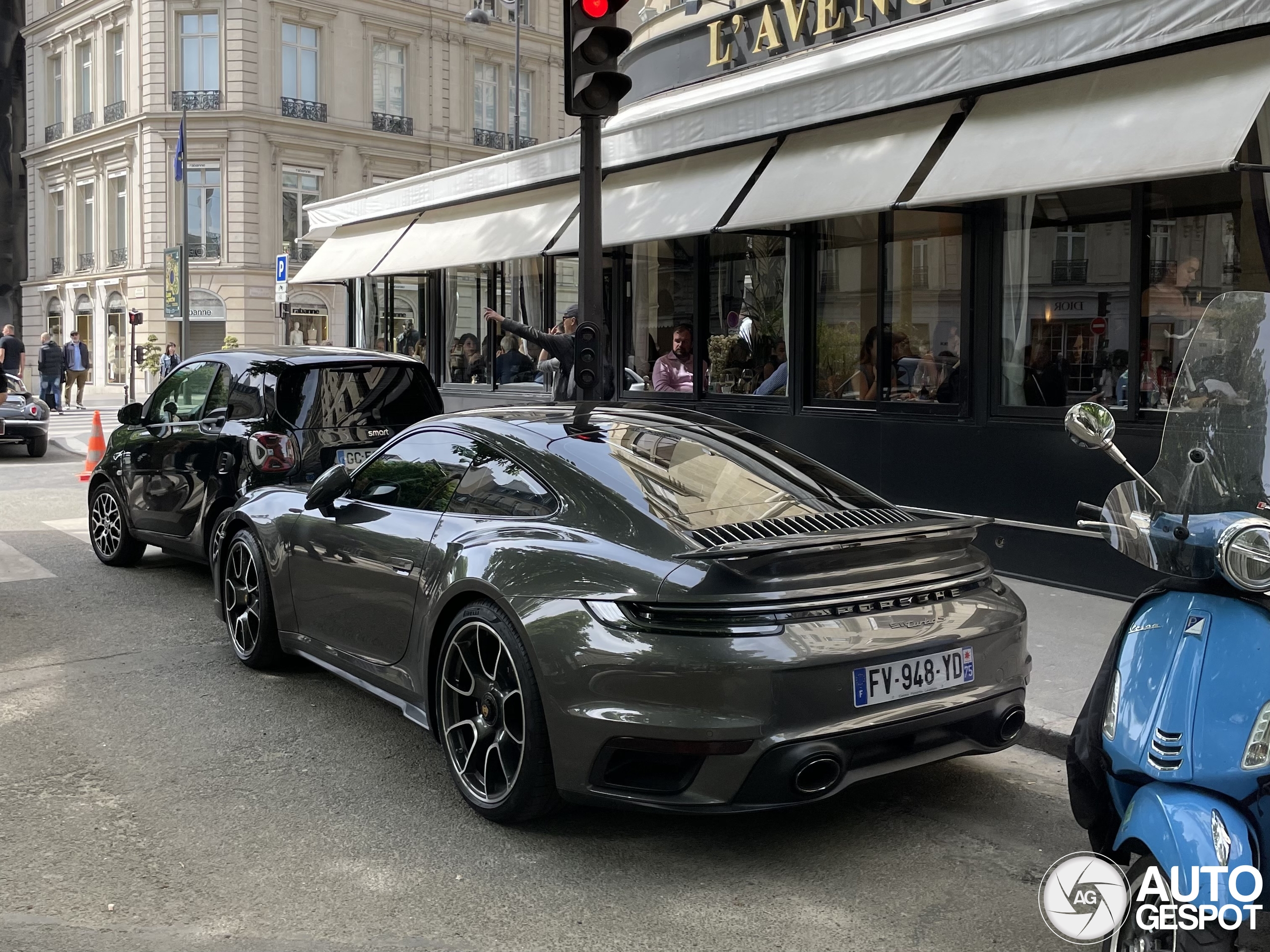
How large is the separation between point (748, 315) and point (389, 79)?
39.1m

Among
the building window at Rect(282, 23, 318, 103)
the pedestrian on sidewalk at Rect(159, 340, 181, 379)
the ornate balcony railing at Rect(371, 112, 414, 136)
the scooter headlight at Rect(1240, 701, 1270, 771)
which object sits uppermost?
the building window at Rect(282, 23, 318, 103)

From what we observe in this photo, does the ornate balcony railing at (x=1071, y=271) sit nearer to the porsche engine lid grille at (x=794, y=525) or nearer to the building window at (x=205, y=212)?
the porsche engine lid grille at (x=794, y=525)

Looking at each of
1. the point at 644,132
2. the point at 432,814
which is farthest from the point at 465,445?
the point at 644,132

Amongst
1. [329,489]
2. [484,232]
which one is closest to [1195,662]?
[329,489]

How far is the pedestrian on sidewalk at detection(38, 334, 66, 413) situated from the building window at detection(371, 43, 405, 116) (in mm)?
20975

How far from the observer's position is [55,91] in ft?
163

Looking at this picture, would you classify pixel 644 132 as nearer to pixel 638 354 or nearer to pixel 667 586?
pixel 638 354

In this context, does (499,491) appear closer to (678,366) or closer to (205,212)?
(678,366)

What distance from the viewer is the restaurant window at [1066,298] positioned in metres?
7.98

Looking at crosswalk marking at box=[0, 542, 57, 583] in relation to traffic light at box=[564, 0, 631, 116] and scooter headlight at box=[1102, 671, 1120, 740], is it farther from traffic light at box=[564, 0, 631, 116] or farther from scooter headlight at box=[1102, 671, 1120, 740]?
scooter headlight at box=[1102, 671, 1120, 740]

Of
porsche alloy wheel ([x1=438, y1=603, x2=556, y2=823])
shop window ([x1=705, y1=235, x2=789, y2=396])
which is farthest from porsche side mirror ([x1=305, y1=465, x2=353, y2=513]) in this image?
shop window ([x1=705, y1=235, x2=789, y2=396])

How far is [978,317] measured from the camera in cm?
872

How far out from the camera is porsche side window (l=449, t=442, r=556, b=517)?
433 centimetres

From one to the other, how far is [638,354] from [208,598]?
5787 millimetres
